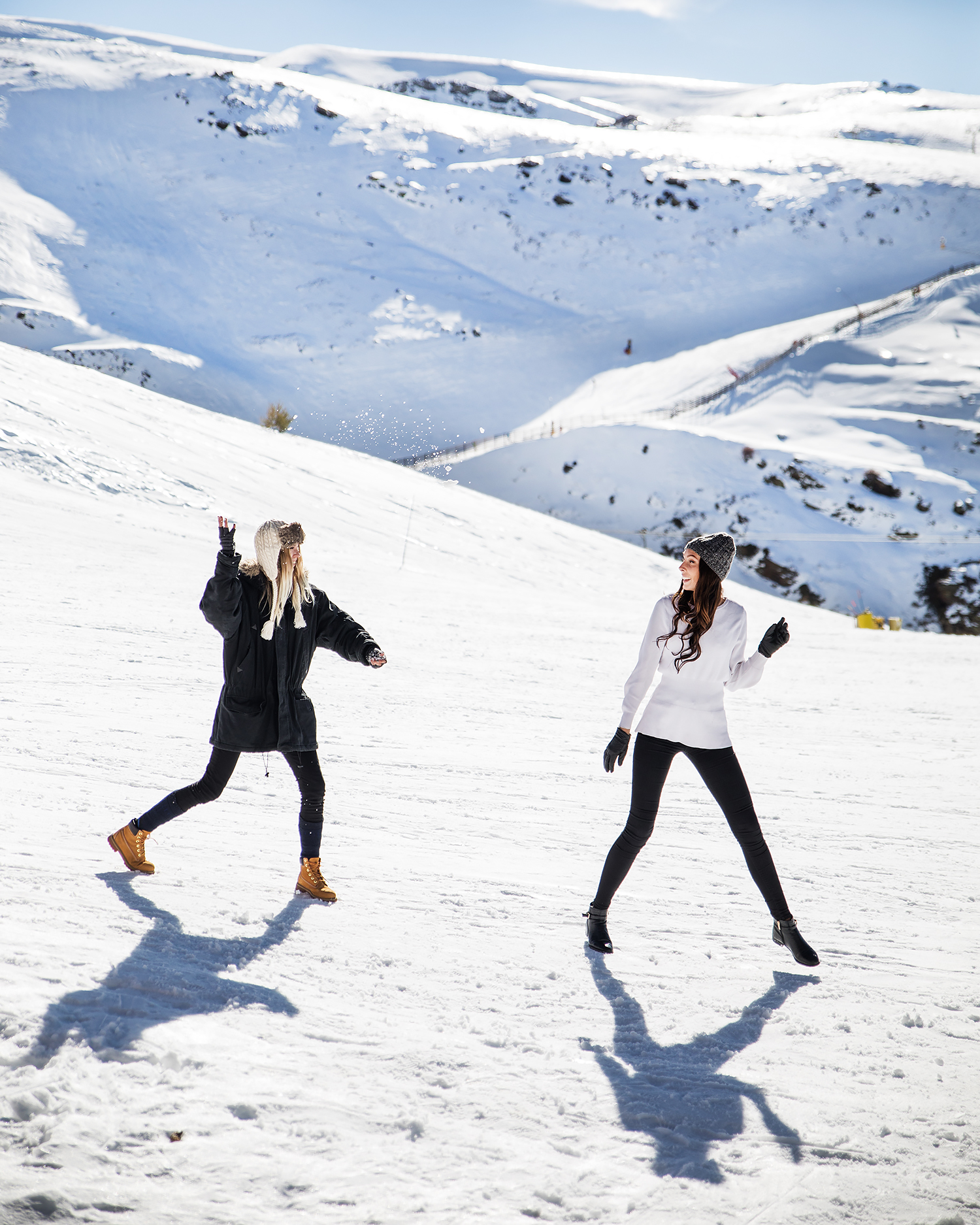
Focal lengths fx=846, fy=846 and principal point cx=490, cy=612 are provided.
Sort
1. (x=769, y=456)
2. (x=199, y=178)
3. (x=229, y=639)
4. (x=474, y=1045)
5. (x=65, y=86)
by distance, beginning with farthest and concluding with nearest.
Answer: (x=65, y=86) → (x=199, y=178) → (x=769, y=456) → (x=229, y=639) → (x=474, y=1045)

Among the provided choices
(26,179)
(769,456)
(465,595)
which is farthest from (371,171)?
(465,595)

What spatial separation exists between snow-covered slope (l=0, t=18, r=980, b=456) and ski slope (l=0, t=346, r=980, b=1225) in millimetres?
26732

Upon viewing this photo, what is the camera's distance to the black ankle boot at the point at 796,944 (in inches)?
149

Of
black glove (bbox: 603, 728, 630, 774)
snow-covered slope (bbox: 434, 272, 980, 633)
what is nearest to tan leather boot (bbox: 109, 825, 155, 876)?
black glove (bbox: 603, 728, 630, 774)

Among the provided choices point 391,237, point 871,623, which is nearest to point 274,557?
point 871,623

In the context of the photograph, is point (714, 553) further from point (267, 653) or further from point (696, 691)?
point (267, 653)

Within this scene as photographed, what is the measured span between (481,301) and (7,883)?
41.0 meters

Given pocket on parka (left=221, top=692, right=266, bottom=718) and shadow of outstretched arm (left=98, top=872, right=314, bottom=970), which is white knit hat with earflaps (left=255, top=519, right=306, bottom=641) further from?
shadow of outstretched arm (left=98, top=872, right=314, bottom=970)

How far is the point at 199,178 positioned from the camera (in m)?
44.6

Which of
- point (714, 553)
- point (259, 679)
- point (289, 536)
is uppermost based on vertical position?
point (714, 553)

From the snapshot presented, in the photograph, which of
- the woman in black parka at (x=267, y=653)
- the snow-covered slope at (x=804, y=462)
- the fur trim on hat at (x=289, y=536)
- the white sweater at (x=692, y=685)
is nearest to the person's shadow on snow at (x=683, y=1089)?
the white sweater at (x=692, y=685)

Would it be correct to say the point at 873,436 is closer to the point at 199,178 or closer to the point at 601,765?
the point at 601,765

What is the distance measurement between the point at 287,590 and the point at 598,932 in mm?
2089

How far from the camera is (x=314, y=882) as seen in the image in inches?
160
